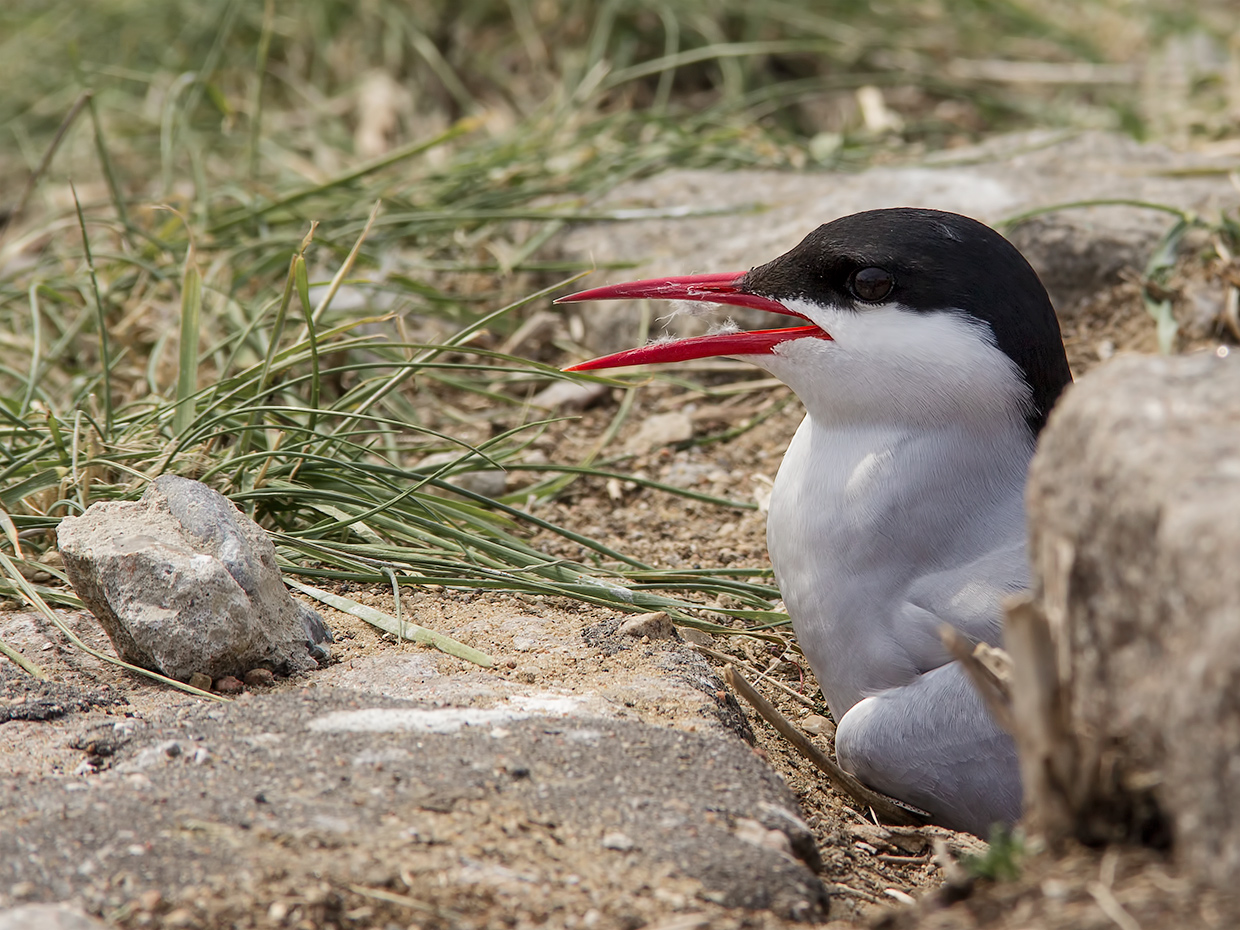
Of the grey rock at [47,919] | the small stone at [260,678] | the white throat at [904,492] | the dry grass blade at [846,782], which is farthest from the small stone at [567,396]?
the grey rock at [47,919]

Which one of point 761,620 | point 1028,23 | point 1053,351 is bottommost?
point 761,620

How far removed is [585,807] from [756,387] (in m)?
2.22

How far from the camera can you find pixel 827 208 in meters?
4.17

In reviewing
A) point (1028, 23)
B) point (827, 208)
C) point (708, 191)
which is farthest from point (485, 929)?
point (1028, 23)

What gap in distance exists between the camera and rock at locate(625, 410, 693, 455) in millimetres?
3713

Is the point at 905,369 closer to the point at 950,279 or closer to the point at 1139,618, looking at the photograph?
the point at 950,279

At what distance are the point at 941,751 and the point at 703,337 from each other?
2.83 feet

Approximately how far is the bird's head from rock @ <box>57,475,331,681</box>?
814 mm

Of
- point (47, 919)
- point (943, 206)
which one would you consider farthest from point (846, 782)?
point (943, 206)

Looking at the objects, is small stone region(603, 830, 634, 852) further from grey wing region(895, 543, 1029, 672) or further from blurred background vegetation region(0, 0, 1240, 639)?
blurred background vegetation region(0, 0, 1240, 639)

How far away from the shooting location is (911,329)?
2318mm

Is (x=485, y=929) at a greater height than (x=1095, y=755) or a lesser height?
lesser

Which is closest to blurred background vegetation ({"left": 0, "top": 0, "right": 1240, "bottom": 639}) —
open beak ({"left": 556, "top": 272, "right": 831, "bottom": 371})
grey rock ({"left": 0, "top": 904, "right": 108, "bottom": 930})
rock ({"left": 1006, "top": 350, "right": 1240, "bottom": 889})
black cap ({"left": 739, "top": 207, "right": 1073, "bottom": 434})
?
open beak ({"left": 556, "top": 272, "right": 831, "bottom": 371})

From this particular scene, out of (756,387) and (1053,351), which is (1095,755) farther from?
(756,387)
